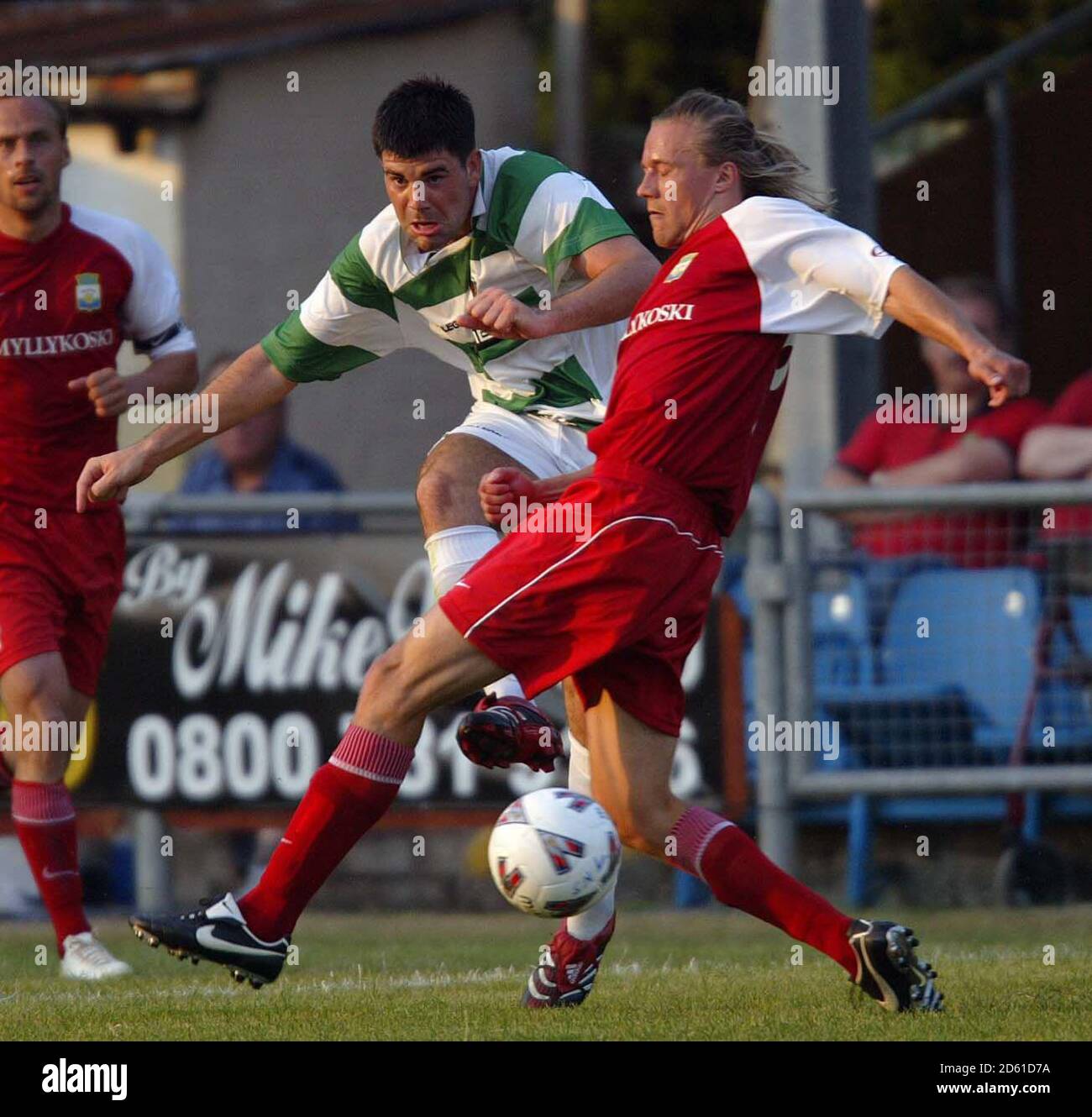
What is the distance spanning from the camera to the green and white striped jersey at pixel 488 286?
6.33 metres

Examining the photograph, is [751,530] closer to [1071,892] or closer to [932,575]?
[932,575]

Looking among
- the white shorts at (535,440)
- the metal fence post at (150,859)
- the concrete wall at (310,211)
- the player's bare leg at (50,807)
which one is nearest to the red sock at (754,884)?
the white shorts at (535,440)

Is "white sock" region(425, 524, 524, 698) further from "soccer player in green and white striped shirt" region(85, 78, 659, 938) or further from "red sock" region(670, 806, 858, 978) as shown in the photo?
"red sock" region(670, 806, 858, 978)

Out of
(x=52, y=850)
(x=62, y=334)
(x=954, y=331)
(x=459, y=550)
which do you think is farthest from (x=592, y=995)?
(x=62, y=334)

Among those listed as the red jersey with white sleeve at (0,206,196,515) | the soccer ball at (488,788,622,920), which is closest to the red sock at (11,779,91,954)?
the red jersey with white sleeve at (0,206,196,515)

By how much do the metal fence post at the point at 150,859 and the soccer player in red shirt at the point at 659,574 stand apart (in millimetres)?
3759

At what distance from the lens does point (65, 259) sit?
305 inches

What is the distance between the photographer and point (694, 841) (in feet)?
19.2

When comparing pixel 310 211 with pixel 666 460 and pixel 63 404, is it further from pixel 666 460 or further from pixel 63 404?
pixel 666 460

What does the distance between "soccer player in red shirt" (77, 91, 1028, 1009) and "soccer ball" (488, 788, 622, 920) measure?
0.11 meters

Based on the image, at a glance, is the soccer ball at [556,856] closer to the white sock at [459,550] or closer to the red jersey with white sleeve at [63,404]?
the white sock at [459,550]

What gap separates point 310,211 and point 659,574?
12021mm

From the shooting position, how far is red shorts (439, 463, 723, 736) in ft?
18.4
